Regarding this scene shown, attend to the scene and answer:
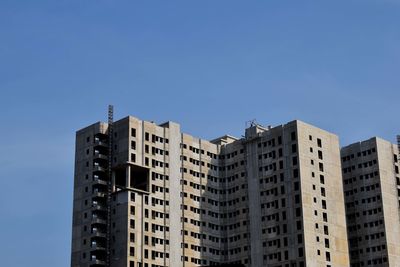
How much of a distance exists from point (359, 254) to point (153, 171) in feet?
159

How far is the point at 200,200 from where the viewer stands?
164 metres

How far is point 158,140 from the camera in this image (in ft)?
515

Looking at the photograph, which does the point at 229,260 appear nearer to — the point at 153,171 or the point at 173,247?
the point at 173,247

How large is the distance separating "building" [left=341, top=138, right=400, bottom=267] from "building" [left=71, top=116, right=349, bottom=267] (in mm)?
11165

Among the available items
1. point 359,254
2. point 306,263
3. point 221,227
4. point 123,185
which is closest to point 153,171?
point 123,185

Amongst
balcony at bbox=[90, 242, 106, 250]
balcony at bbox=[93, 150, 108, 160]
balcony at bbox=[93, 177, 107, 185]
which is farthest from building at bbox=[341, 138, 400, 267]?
balcony at bbox=[93, 150, 108, 160]

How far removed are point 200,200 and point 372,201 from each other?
36.8 meters

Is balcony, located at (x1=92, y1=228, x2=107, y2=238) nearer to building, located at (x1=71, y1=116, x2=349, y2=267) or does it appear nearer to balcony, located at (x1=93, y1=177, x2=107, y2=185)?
building, located at (x1=71, y1=116, x2=349, y2=267)

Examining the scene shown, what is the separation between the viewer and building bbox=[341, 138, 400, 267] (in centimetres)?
16388

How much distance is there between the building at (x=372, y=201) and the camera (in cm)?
16388

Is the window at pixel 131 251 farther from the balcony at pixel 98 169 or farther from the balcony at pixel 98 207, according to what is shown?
the balcony at pixel 98 169

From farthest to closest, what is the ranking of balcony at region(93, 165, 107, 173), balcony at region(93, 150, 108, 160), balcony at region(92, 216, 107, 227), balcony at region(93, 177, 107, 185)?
1. balcony at region(93, 150, 108, 160)
2. balcony at region(93, 165, 107, 173)
3. balcony at region(93, 177, 107, 185)
4. balcony at region(92, 216, 107, 227)

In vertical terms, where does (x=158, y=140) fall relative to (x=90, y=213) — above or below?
above

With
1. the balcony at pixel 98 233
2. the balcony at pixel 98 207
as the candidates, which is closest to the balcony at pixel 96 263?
the balcony at pixel 98 233
